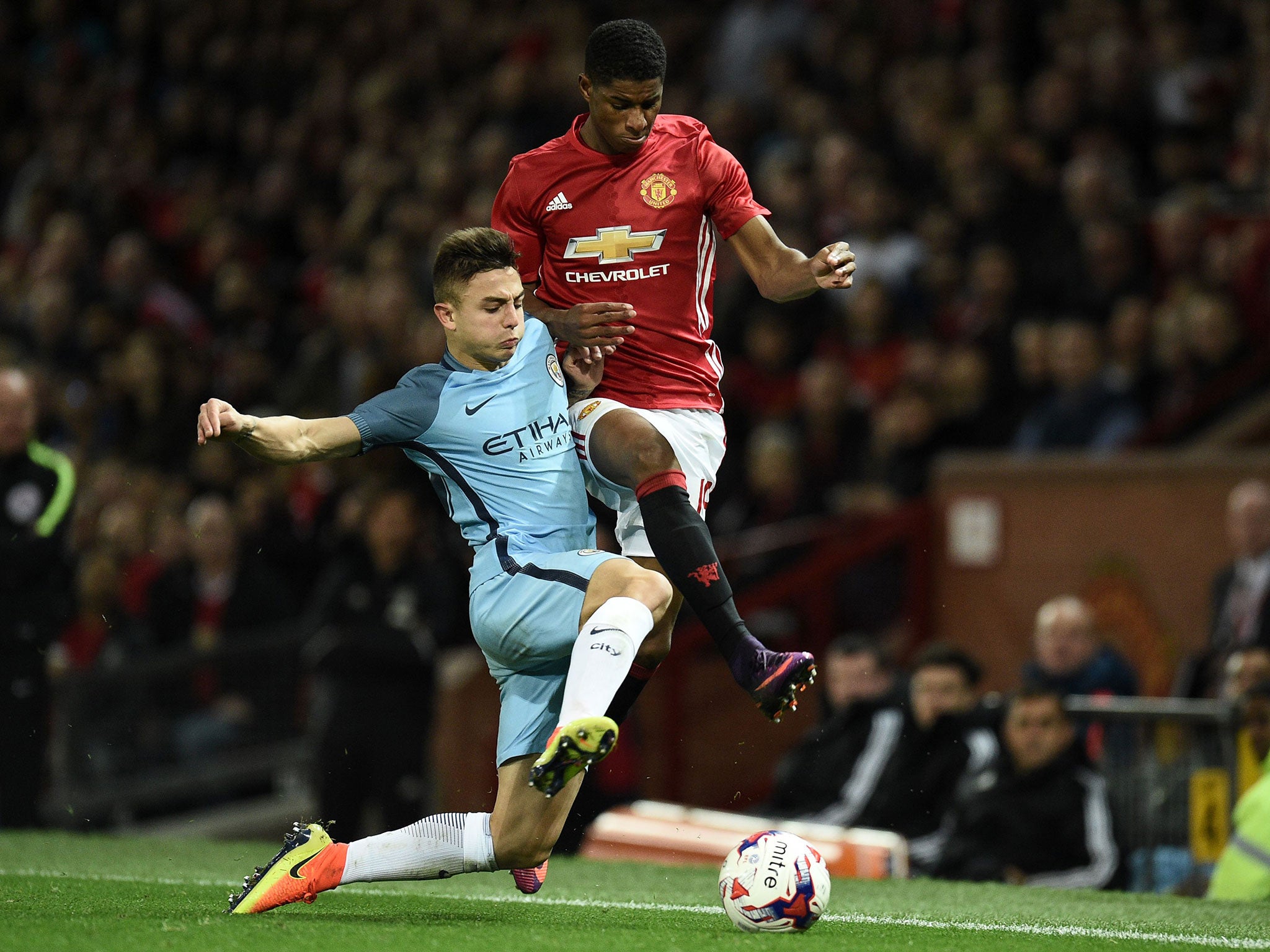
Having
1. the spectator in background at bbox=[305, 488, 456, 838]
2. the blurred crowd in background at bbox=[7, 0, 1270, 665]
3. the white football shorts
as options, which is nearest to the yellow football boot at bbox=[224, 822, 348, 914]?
the white football shorts

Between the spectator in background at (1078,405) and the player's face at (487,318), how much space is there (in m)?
4.99

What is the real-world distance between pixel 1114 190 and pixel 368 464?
462cm

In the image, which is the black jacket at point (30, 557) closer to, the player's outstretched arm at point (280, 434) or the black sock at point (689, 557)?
the player's outstretched arm at point (280, 434)

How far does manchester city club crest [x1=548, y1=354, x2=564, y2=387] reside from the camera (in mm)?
5516

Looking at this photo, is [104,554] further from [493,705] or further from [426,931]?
[426,931]

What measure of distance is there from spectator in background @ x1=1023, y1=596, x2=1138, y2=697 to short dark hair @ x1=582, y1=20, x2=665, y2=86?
4199 millimetres

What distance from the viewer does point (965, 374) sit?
1016 cm

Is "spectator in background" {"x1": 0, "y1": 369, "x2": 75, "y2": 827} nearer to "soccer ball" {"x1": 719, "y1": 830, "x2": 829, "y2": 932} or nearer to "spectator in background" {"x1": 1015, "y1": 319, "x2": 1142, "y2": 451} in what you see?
A: "soccer ball" {"x1": 719, "y1": 830, "x2": 829, "y2": 932}

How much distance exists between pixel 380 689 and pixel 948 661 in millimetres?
2926

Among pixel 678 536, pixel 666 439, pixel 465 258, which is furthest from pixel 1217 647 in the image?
pixel 465 258

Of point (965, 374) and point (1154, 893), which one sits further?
point (965, 374)

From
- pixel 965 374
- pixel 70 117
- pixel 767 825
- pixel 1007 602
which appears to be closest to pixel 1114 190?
pixel 965 374

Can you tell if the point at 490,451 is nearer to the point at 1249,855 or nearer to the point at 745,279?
the point at 1249,855

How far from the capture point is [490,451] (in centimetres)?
528
